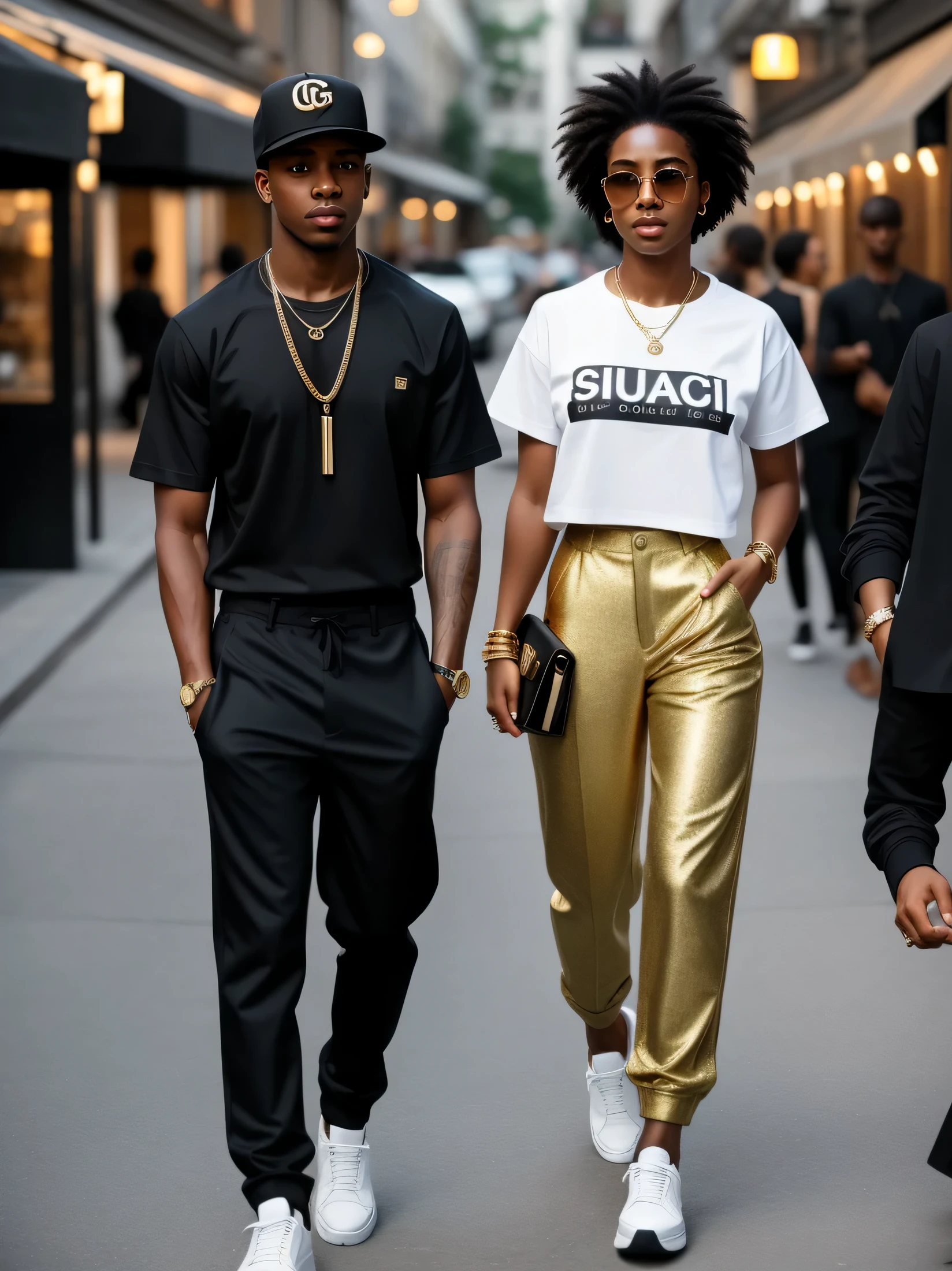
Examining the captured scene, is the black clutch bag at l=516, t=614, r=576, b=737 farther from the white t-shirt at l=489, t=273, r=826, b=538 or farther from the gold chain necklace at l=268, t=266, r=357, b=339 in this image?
the gold chain necklace at l=268, t=266, r=357, b=339

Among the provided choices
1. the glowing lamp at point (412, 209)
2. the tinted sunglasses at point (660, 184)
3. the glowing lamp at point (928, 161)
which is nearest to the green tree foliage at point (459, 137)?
the glowing lamp at point (412, 209)

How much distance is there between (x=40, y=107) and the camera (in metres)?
10.5

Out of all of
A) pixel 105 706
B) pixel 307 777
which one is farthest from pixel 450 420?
pixel 105 706

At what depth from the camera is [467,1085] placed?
4.41 meters

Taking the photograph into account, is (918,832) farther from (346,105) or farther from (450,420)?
(346,105)

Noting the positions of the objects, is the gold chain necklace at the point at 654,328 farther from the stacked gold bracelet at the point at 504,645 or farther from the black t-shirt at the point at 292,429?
the stacked gold bracelet at the point at 504,645

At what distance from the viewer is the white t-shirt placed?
12.0 ft

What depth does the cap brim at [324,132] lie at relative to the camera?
333cm

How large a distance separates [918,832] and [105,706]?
231 inches

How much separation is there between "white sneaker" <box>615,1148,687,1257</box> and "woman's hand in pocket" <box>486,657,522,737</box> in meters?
0.86

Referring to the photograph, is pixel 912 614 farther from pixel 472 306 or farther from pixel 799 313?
pixel 472 306

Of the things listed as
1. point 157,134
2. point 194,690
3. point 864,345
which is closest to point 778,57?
point 157,134

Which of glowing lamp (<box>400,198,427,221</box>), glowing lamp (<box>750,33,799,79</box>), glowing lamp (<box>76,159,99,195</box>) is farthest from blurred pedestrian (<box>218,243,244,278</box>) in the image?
glowing lamp (<box>400,198,427,221</box>)

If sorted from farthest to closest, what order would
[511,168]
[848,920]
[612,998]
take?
1. [511,168]
2. [848,920]
3. [612,998]
